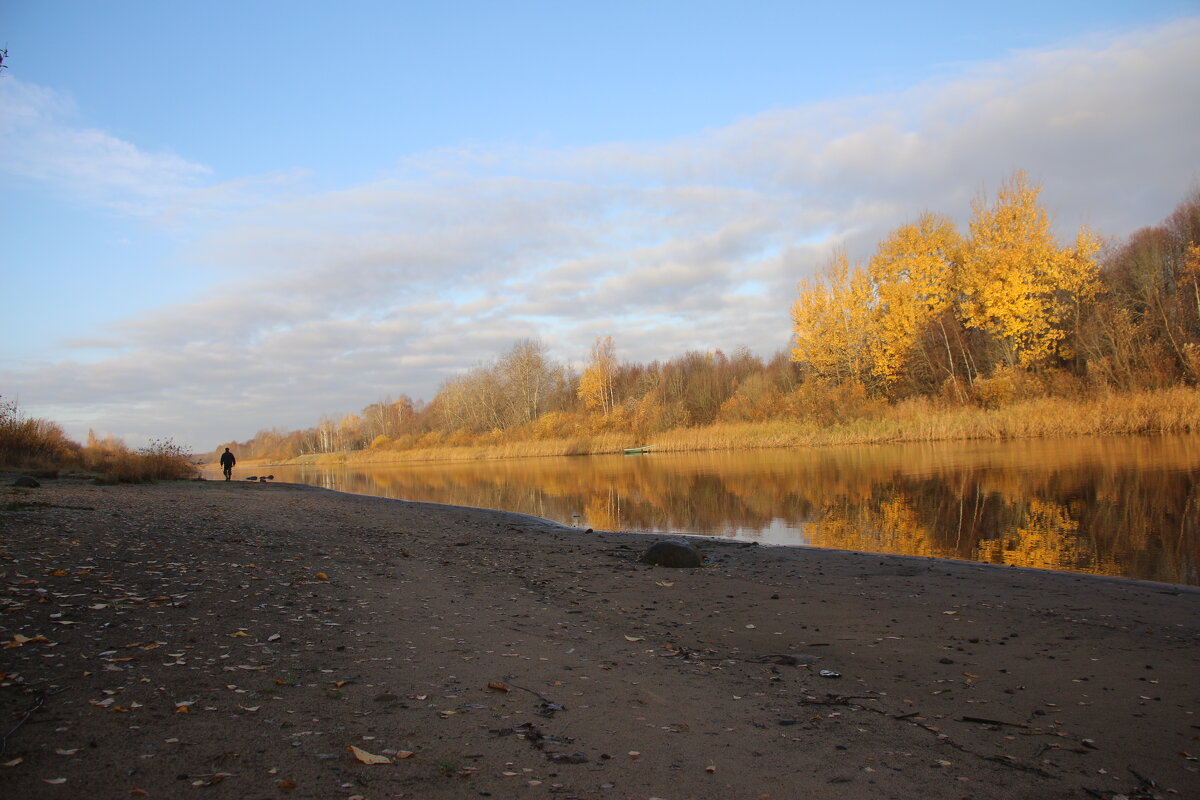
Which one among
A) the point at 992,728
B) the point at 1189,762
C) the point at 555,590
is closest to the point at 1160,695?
the point at 1189,762

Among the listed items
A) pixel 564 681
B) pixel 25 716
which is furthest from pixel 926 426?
pixel 25 716

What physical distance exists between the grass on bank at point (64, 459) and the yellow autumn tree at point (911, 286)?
3791cm

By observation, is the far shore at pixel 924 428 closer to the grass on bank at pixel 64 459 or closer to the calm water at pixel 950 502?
the calm water at pixel 950 502

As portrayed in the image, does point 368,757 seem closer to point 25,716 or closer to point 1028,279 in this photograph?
point 25,716

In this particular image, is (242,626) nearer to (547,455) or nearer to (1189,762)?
(1189,762)

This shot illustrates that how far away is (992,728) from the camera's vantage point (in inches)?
155

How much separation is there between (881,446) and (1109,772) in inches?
1393

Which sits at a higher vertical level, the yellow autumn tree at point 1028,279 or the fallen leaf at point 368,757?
the yellow autumn tree at point 1028,279

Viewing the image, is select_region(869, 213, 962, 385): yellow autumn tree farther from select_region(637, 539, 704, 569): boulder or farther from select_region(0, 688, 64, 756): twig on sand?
select_region(0, 688, 64, 756): twig on sand

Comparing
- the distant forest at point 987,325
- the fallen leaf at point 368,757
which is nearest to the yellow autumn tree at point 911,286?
the distant forest at point 987,325

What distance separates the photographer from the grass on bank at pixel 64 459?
66.8 feet

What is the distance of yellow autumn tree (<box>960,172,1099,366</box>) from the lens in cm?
3428

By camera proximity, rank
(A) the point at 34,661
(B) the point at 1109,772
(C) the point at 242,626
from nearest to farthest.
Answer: (B) the point at 1109,772
(A) the point at 34,661
(C) the point at 242,626

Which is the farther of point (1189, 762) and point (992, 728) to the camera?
point (992, 728)
